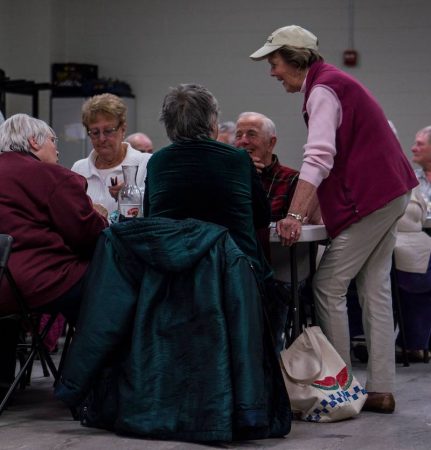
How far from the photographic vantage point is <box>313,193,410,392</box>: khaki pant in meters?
3.62

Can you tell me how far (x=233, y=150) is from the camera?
3.31 meters

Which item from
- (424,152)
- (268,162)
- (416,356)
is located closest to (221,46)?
(424,152)

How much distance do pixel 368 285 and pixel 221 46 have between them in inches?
241

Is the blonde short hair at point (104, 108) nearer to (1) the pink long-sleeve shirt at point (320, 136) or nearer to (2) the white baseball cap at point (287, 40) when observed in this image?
(2) the white baseball cap at point (287, 40)

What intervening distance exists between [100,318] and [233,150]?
2.27ft

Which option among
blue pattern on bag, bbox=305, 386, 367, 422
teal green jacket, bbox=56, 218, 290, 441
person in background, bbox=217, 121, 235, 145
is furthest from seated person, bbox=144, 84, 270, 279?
person in background, bbox=217, 121, 235, 145

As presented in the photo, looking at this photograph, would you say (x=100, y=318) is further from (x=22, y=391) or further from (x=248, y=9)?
(x=248, y=9)

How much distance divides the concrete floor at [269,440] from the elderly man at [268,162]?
0.99 meters

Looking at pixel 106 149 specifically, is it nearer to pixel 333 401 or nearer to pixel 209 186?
pixel 209 186

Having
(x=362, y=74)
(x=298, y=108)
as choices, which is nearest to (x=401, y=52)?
(x=362, y=74)

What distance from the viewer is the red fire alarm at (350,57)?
29.8 ft

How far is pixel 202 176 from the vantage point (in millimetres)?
3279

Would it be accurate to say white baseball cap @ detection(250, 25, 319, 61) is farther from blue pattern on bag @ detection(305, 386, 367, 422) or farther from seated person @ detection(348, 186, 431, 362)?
seated person @ detection(348, 186, 431, 362)

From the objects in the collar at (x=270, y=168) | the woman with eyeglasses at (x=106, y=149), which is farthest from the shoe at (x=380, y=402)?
the woman with eyeglasses at (x=106, y=149)
